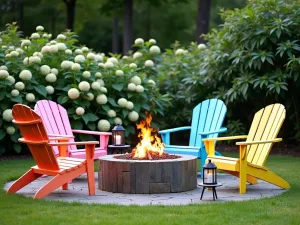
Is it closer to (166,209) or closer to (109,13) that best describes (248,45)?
(166,209)

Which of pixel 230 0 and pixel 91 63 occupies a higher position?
pixel 230 0

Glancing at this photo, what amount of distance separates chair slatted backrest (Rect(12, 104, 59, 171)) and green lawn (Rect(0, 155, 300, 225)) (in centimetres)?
38

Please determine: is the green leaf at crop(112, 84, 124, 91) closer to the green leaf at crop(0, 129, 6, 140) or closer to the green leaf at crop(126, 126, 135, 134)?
the green leaf at crop(126, 126, 135, 134)

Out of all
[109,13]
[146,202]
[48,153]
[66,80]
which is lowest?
[146,202]

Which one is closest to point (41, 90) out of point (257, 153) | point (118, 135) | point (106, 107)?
point (106, 107)

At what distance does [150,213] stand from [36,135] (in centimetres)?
139

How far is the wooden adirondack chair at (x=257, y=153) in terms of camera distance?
5898 mm

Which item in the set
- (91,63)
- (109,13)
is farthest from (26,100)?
(109,13)

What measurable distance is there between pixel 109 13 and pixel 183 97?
24.2ft

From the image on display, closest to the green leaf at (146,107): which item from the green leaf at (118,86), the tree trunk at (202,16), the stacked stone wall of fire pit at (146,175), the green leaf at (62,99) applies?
the green leaf at (118,86)

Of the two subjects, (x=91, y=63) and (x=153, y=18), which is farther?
(x=153, y=18)

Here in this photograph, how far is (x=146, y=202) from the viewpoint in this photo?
5488 millimetres

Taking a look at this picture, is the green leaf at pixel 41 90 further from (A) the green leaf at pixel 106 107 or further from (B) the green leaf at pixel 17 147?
(A) the green leaf at pixel 106 107

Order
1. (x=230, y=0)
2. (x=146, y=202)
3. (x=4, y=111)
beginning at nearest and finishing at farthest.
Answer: (x=146, y=202), (x=4, y=111), (x=230, y=0)
